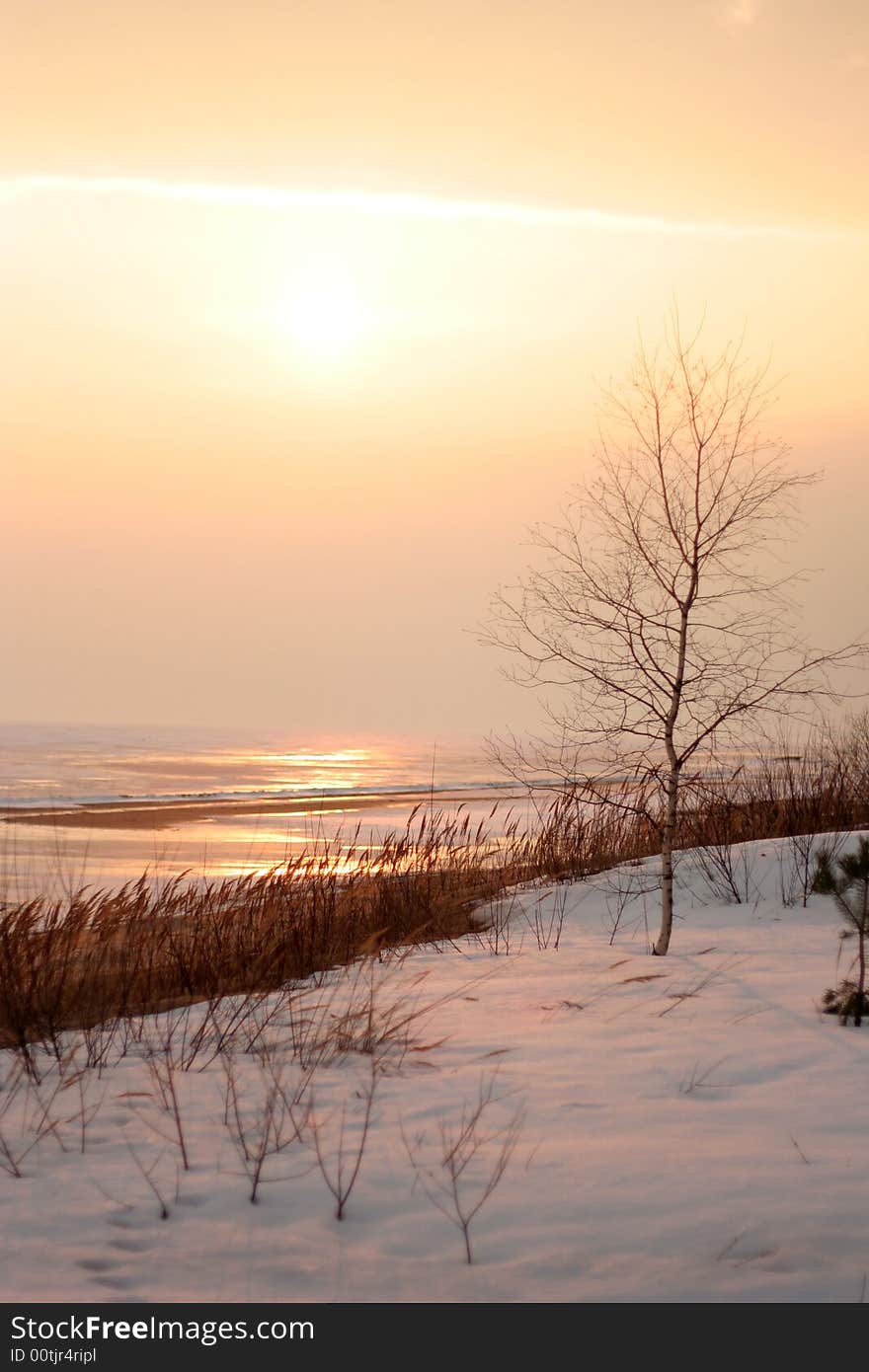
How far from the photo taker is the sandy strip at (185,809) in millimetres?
22703

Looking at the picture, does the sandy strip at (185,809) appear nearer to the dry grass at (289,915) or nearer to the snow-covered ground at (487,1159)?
the dry grass at (289,915)

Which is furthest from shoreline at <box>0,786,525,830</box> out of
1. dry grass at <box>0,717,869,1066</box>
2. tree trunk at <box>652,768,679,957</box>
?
tree trunk at <box>652,768,679,957</box>

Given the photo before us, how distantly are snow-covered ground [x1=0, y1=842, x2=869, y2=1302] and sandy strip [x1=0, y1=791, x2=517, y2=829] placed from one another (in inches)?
598

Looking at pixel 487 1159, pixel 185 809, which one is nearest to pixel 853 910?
pixel 487 1159

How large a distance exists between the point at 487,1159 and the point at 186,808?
78.8 ft

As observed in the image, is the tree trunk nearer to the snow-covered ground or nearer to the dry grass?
the dry grass

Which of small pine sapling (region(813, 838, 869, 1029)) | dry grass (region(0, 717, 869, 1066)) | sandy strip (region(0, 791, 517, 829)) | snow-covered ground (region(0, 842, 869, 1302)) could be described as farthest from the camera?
sandy strip (region(0, 791, 517, 829))

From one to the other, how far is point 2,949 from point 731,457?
6067mm

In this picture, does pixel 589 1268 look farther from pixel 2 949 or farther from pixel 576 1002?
pixel 2 949

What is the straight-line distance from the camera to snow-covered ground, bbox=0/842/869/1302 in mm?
2953

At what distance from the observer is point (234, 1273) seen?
297 centimetres

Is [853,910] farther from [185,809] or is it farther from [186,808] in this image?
[186,808]

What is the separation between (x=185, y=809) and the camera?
1041 inches
